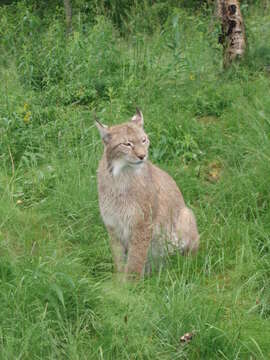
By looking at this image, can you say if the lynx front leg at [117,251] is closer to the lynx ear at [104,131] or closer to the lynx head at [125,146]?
the lynx head at [125,146]

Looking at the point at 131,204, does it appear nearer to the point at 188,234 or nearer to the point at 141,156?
the point at 141,156

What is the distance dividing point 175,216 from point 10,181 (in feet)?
5.10

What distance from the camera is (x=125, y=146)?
4387mm

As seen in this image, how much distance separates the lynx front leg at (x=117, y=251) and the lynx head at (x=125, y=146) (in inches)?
18.8

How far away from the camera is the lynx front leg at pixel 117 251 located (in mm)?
4501

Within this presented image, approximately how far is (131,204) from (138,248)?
1.08 feet

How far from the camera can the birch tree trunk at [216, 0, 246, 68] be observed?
7.39 metres

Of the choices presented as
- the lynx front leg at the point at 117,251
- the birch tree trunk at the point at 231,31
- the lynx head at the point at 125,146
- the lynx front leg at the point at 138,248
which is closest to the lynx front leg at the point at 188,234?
the lynx front leg at the point at 138,248

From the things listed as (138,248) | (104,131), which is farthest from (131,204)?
(104,131)

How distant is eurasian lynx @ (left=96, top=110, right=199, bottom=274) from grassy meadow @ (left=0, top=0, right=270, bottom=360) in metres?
0.16

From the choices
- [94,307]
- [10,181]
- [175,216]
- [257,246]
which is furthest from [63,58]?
[94,307]

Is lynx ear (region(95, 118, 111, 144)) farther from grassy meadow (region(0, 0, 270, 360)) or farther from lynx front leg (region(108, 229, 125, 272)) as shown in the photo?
grassy meadow (region(0, 0, 270, 360))

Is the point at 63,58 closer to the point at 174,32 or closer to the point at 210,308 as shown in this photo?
the point at 174,32

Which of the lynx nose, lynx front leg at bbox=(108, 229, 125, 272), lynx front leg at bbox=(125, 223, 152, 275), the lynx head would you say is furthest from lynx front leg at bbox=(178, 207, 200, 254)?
the lynx nose
